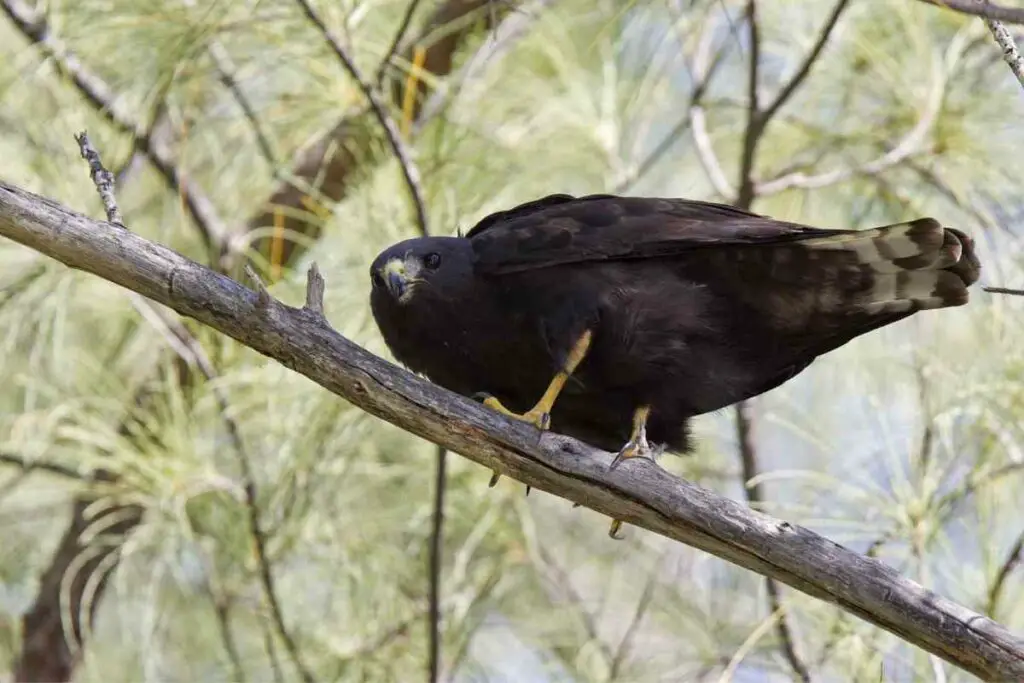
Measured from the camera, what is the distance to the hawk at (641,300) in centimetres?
311

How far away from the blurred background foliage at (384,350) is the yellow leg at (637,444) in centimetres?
49

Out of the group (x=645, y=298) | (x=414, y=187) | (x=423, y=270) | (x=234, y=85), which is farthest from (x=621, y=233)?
(x=234, y=85)

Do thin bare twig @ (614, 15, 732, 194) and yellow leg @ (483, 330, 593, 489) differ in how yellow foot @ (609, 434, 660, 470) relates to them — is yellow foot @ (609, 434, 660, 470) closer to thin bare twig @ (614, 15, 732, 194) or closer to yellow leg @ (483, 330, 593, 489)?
yellow leg @ (483, 330, 593, 489)

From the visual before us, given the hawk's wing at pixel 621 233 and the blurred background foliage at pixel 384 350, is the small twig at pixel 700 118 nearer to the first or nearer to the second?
the blurred background foliage at pixel 384 350

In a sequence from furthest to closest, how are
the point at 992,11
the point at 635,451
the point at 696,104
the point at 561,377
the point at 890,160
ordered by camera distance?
the point at 696,104
the point at 890,160
the point at 561,377
the point at 635,451
the point at 992,11

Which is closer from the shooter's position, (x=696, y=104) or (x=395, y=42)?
(x=395, y=42)

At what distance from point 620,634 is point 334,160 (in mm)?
2343

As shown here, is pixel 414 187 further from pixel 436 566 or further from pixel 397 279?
pixel 436 566

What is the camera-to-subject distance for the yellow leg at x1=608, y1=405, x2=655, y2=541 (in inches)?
112

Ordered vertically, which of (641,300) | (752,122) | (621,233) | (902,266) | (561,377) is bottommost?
(561,377)

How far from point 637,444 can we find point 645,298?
0.36 meters

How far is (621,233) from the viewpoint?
319 cm

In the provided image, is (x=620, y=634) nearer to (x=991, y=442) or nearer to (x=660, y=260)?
(x=991, y=442)

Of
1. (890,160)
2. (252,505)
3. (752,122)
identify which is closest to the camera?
(752,122)
